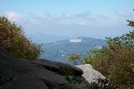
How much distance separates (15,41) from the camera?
56.9 feet

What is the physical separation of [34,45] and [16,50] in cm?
371

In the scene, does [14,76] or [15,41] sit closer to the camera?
[14,76]

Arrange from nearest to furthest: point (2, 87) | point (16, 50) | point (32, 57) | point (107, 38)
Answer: point (2, 87) → point (16, 50) → point (32, 57) → point (107, 38)

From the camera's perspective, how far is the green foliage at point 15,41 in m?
16.9

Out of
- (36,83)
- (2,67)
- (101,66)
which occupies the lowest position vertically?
(101,66)

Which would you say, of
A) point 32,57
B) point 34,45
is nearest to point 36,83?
point 32,57

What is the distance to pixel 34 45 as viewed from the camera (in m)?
20.7

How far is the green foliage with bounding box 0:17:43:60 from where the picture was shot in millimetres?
16891

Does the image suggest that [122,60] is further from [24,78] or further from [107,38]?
[107,38]

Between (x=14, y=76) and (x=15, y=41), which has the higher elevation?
(x=15, y=41)

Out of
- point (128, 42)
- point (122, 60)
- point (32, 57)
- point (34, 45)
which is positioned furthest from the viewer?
point (128, 42)

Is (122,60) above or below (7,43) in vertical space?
below

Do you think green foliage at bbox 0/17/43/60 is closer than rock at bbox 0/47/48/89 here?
No

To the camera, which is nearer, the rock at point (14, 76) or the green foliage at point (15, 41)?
the rock at point (14, 76)
